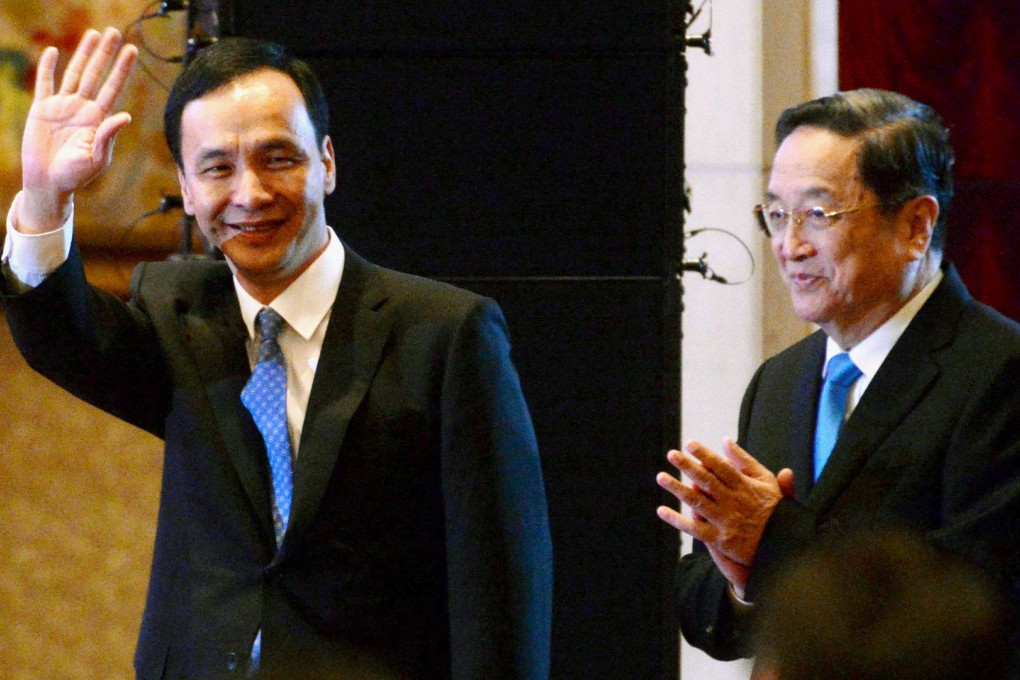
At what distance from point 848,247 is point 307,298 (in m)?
0.78

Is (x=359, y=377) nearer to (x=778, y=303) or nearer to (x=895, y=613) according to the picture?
(x=895, y=613)

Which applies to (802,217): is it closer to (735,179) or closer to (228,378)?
(228,378)

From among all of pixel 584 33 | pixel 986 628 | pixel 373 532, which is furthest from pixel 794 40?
pixel 986 628

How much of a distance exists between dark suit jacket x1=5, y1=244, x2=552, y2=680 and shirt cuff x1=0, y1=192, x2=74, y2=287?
0.07ft

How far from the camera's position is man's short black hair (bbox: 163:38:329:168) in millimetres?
1973

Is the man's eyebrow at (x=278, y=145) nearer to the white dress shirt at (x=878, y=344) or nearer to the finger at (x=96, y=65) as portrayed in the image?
the finger at (x=96, y=65)

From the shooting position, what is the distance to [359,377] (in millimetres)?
1908

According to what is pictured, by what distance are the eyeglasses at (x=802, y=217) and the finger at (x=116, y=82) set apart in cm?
94

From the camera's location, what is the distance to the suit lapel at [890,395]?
188 centimetres

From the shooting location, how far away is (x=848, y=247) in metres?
2.00

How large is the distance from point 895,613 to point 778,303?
317 cm

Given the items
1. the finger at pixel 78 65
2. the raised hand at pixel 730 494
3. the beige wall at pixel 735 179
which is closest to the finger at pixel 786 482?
the raised hand at pixel 730 494

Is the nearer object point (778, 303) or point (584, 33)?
point (584, 33)

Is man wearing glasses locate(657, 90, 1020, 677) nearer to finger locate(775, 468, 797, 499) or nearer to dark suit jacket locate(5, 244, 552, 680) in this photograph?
finger locate(775, 468, 797, 499)
